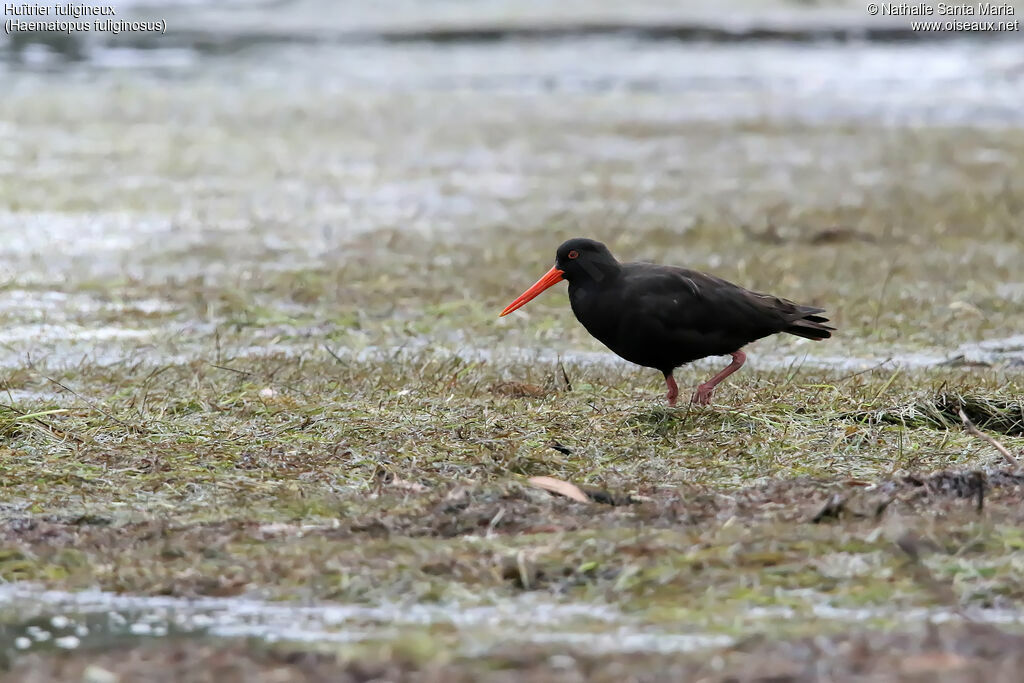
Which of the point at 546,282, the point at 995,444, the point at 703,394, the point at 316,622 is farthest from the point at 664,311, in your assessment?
the point at 316,622

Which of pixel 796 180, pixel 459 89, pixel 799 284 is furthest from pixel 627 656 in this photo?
pixel 459 89

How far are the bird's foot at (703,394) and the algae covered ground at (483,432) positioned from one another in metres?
0.19

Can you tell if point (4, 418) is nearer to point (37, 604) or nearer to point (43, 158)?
point (37, 604)

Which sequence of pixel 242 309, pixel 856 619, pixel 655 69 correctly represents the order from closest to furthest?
pixel 856 619, pixel 242 309, pixel 655 69

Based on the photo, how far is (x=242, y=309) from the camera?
10.0 metres

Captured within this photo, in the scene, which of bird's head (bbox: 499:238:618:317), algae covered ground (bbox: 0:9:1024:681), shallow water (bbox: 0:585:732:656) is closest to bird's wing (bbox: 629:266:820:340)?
bird's head (bbox: 499:238:618:317)

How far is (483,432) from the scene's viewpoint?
6633 millimetres

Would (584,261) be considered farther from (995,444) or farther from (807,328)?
(995,444)

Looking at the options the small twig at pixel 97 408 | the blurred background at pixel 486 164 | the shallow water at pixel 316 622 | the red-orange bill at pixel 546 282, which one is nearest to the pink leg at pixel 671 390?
the red-orange bill at pixel 546 282

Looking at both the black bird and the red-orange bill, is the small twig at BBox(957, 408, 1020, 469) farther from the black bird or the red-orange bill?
the red-orange bill

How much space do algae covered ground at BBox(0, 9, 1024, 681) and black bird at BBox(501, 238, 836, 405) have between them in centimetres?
27

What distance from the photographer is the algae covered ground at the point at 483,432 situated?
4.48 meters

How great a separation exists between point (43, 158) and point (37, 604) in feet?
41.2

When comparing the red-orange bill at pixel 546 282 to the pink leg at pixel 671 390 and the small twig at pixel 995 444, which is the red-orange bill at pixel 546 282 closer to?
the pink leg at pixel 671 390
